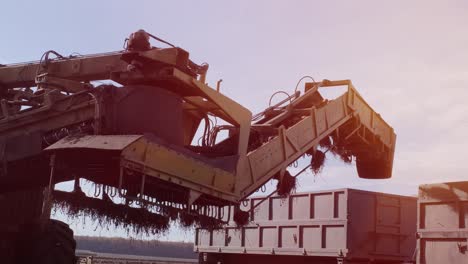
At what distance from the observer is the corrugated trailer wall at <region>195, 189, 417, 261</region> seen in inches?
392

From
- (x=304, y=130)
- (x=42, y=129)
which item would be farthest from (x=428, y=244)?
(x=42, y=129)

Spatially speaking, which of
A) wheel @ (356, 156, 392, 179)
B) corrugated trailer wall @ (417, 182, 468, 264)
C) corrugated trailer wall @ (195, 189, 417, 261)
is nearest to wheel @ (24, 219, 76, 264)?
corrugated trailer wall @ (195, 189, 417, 261)

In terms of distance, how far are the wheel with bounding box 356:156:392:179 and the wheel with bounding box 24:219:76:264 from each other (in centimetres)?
626

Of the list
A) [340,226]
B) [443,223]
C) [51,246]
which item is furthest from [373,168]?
[51,246]

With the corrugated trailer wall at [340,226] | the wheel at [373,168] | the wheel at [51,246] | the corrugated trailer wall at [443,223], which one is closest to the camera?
the wheel at [51,246]

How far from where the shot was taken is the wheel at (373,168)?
35.3 feet

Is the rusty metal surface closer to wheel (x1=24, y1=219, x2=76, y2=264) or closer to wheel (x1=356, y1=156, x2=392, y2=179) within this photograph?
wheel (x1=24, y1=219, x2=76, y2=264)

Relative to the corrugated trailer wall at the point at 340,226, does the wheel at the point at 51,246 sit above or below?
below

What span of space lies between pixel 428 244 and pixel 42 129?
5.74 m

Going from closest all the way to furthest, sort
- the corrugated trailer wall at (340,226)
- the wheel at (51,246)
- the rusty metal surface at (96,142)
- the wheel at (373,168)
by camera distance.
Answer: the rusty metal surface at (96,142)
the wheel at (51,246)
the corrugated trailer wall at (340,226)
the wheel at (373,168)

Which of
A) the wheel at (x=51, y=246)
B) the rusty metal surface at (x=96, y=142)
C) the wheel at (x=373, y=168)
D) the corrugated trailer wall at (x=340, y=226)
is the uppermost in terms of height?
the wheel at (x=373, y=168)

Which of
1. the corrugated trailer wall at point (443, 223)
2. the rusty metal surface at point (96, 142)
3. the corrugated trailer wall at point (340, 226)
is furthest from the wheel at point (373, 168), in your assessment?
the rusty metal surface at point (96, 142)

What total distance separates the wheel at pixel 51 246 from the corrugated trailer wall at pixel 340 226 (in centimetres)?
486

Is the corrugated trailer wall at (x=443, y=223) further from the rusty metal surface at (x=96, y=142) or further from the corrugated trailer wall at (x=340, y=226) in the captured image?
the rusty metal surface at (x=96, y=142)
